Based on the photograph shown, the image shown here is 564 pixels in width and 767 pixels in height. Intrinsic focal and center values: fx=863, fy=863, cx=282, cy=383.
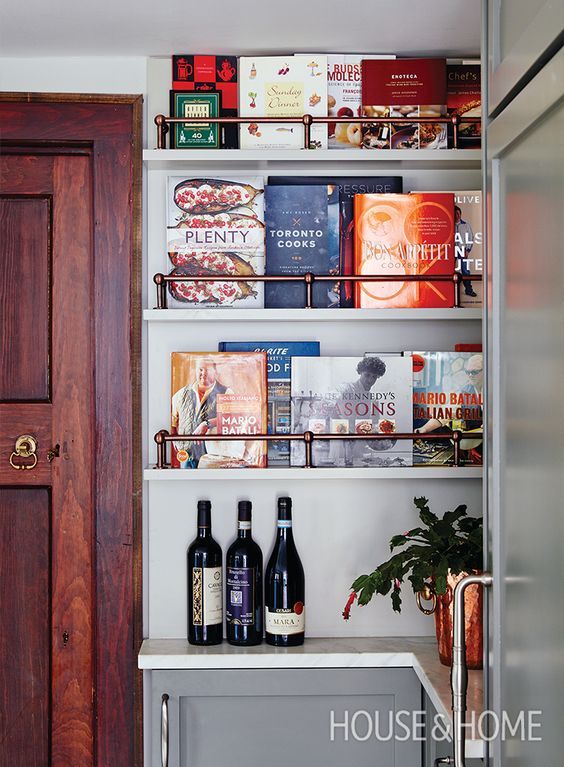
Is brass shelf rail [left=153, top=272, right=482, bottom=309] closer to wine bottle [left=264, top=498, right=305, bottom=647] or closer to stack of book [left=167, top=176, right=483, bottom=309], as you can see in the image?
stack of book [left=167, top=176, right=483, bottom=309]

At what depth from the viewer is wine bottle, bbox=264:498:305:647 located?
200 centimetres

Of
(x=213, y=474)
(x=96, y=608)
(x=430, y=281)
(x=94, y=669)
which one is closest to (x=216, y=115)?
(x=430, y=281)

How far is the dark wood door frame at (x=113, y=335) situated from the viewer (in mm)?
2080

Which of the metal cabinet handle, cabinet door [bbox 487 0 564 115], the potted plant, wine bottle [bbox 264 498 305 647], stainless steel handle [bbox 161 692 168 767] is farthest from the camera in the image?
wine bottle [bbox 264 498 305 647]

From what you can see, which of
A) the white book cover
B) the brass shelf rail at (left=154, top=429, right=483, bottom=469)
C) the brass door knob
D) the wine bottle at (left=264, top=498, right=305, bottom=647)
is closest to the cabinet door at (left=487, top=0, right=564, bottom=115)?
the white book cover

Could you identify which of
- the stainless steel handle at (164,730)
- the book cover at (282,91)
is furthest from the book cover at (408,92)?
the stainless steel handle at (164,730)

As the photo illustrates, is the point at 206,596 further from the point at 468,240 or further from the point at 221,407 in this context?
the point at 468,240

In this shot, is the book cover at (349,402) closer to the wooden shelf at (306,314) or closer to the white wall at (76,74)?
the wooden shelf at (306,314)

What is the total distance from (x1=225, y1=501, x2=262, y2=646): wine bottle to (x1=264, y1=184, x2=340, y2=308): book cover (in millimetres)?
510

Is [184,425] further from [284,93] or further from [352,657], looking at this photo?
[284,93]

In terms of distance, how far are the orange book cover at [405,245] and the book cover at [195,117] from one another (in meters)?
0.38

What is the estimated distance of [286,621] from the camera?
6.55 feet

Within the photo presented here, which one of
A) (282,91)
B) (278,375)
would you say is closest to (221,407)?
(278,375)

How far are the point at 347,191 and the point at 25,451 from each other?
1009mm
